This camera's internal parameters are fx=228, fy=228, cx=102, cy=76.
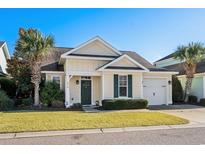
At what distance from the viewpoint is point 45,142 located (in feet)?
24.0

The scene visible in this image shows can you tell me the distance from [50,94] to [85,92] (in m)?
2.92

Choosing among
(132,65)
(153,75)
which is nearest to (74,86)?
(132,65)

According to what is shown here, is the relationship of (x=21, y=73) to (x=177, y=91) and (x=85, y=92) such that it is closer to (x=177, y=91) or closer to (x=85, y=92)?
(x=85, y=92)

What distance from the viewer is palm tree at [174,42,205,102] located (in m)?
20.8

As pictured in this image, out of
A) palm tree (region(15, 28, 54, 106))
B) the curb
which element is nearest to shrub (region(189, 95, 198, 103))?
the curb

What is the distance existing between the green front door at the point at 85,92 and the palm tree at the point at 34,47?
3642 millimetres

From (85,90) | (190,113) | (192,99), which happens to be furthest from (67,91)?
(192,99)

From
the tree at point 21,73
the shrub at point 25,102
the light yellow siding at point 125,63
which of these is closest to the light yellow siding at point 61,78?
the tree at point 21,73

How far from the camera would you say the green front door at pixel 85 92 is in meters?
18.9

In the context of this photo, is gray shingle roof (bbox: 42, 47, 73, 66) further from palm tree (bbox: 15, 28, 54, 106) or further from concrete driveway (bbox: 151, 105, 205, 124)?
concrete driveway (bbox: 151, 105, 205, 124)

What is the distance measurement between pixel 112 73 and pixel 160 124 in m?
8.03

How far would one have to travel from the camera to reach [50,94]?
17703 mm

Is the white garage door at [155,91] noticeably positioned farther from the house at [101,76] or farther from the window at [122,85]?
the window at [122,85]
